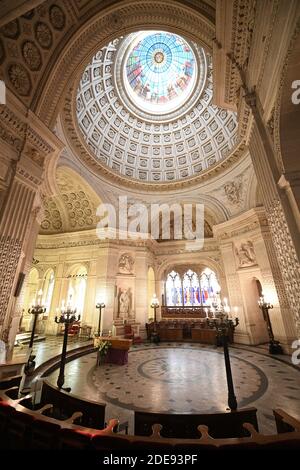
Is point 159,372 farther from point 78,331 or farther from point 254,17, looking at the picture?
point 254,17

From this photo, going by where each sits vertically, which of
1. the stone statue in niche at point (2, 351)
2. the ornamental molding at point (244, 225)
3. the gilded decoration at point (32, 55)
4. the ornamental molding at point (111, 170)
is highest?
the ornamental molding at point (111, 170)

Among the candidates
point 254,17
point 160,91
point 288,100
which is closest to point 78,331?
point 288,100

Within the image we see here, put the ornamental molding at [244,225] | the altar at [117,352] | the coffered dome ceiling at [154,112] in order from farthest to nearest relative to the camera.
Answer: the coffered dome ceiling at [154,112]
the ornamental molding at [244,225]
the altar at [117,352]

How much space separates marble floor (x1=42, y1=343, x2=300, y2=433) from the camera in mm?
4801

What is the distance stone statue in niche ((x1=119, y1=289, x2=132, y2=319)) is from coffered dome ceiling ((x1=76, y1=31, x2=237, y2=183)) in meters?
9.19

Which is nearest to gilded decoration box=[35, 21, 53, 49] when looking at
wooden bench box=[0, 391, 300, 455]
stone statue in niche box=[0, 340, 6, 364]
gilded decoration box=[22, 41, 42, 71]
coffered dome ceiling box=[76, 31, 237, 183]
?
gilded decoration box=[22, 41, 42, 71]

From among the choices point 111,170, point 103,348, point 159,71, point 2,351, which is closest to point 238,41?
point 2,351

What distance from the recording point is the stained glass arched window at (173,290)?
2006 centimetres

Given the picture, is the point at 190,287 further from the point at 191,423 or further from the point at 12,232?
the point at 191,423

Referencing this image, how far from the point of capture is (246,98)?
520cm

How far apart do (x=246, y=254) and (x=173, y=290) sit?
991 cm

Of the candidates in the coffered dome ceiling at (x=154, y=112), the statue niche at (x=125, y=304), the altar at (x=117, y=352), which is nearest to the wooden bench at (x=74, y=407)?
the altar at (x=117, y=352)

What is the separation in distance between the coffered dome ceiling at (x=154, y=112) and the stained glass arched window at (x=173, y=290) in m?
10.4

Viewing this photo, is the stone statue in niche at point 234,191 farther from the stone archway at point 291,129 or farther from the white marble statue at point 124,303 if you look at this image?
the white marble statue at point 124,303
